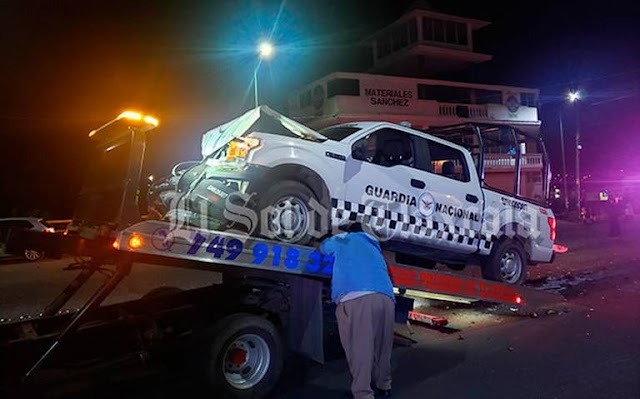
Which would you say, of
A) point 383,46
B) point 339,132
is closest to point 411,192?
point 339,132

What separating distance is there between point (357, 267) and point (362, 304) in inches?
12.1

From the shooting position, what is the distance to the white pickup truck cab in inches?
186

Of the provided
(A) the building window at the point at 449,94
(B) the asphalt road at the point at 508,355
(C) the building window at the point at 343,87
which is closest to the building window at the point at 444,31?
(A) the building window at the point at 449,94

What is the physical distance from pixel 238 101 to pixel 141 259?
74.8ft

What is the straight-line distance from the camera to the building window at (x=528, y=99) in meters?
34.2

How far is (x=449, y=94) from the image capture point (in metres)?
33.2

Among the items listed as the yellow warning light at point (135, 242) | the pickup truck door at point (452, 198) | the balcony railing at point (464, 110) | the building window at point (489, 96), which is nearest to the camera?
the yellow warning light at point (135, 242)

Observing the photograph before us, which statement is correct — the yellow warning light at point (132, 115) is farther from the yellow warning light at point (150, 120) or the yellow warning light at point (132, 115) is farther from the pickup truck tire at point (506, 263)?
the pickup truck tire at point (506, 263)

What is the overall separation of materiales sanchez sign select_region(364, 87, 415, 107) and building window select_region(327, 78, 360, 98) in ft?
1.90

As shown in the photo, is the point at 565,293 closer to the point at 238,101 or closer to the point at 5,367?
the point at 5,367

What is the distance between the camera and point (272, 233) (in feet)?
15.4

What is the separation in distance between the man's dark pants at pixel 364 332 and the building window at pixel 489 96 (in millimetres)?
31815

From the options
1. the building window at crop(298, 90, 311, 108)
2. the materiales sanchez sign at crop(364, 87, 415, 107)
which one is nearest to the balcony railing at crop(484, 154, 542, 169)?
the materiales sanchez sign at crop(364, 87, 415, 107)

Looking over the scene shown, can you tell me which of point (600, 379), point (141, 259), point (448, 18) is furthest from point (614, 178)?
point (141, 259)
